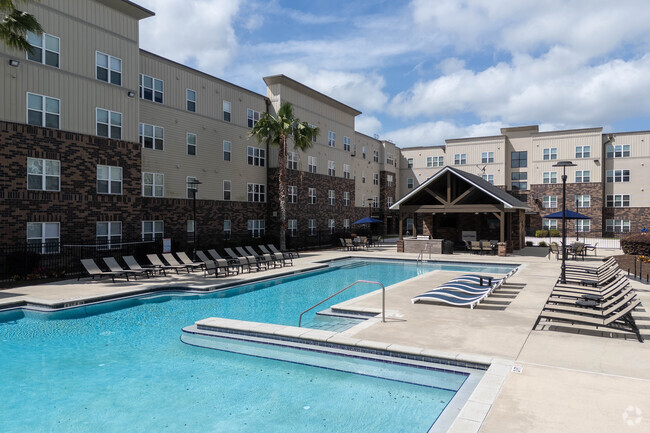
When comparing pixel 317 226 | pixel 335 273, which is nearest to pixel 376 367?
pixel 335 273

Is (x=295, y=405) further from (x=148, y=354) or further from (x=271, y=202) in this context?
(x=271, y=202)

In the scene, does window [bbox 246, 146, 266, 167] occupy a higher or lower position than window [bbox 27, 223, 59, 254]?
higher

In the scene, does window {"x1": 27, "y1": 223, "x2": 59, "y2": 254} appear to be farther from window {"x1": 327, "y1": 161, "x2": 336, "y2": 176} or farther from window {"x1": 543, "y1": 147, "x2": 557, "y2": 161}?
window {"x1": 543, "y1": 147, "x2": 557, "y2": 161}

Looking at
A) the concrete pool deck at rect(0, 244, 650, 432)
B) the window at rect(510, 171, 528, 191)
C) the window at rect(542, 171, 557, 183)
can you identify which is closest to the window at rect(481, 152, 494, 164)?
the window at rect(510, 171, 528, 191)

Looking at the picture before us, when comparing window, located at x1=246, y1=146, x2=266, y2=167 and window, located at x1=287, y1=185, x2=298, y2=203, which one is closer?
window, located at x1=246, y1=146, x2=266, y2=167

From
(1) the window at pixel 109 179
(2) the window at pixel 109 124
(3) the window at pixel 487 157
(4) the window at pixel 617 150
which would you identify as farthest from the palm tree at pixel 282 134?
(4) the window at pixel 617 150

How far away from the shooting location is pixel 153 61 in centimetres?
2589

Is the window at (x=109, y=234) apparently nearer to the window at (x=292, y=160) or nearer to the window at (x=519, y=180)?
the window at (x=292, y=160)

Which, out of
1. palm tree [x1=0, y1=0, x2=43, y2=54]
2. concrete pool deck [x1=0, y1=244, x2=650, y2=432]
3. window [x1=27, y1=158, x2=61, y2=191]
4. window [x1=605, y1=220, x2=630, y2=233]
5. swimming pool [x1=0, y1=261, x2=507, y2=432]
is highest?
palm tree [x1=0, y1=0, x2=43, y2=54]

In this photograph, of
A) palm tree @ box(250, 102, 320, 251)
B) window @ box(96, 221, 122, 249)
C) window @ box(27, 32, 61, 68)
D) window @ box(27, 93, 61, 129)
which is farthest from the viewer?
palm tree @ box(250, 102, 320, 251)

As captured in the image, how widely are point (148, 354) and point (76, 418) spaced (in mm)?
2978

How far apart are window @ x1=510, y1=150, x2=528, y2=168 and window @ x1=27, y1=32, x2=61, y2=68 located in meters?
50.6

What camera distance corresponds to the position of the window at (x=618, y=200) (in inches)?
1996

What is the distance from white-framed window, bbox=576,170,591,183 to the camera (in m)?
50.9
